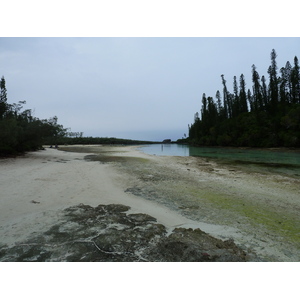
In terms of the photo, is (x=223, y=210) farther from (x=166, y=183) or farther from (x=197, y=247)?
(x=166, y=183)

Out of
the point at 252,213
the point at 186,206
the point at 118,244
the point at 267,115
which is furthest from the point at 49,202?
the point at 267,115

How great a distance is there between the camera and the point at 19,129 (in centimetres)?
2166

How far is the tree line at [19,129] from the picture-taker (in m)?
18.5

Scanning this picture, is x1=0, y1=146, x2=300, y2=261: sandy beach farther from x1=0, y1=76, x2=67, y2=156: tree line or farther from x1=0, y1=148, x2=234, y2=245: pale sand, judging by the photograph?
x1=0, y1=76, x2=67, y2=156: tree line

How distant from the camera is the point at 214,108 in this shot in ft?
246

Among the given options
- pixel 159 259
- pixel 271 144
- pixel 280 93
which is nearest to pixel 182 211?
pixel 159 259

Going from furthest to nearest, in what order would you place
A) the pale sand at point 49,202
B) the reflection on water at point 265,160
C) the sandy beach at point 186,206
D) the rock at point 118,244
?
the reflection on water at point 265,160, the pale sand at point 49,202, the sandy beach at point 186,206, the rock at point 118,244

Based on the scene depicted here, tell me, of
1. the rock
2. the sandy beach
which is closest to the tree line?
the sandy beach

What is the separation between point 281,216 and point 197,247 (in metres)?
3.17

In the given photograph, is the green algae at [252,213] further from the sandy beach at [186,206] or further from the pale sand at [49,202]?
the pale sand at [49,202]

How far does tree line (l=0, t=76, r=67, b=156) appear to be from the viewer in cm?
1847

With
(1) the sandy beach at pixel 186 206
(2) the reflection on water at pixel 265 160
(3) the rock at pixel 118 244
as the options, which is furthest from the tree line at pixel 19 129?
(2) the reflection on water at pixel 265 160

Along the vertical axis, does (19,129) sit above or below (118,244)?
above

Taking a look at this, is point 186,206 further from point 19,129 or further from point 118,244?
point 19,129
